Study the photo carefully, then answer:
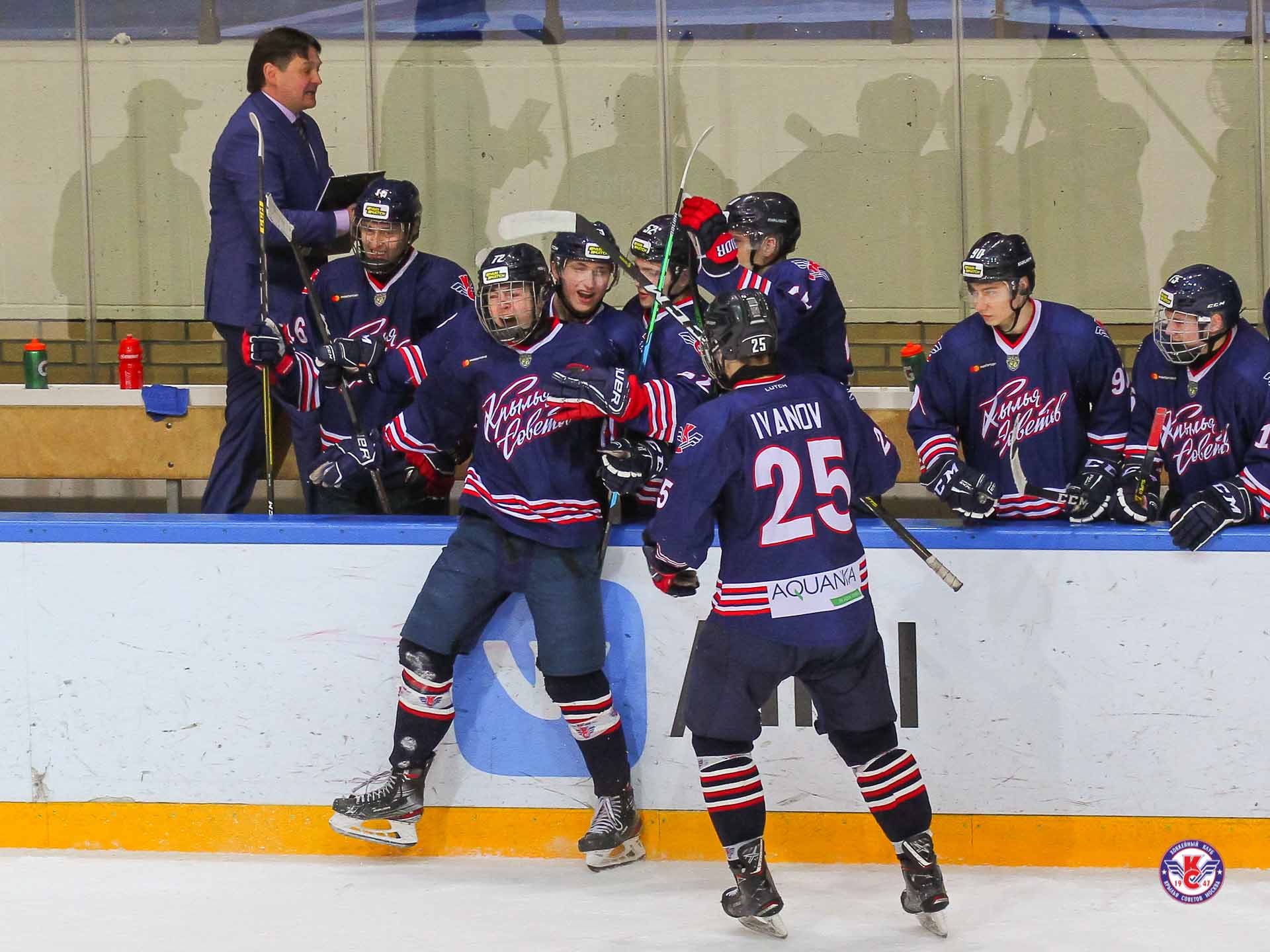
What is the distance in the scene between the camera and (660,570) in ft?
9.47

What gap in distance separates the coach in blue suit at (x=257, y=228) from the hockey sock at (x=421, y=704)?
33.2 inches

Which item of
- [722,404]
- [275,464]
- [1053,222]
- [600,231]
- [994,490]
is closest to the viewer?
[722,404]

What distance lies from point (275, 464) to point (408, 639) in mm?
1118

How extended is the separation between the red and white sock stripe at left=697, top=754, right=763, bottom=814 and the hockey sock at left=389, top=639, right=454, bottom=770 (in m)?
0.65

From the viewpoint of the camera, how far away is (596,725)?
3.26 meters

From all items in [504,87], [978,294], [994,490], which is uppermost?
[504,87]

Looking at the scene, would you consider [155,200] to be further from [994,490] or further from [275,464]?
[994,490]

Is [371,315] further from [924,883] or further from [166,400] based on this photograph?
[924,883]

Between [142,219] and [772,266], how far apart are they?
3.04m

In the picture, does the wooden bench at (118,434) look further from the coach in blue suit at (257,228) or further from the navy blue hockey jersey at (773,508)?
the navy blue hockey jersey at (773,508)

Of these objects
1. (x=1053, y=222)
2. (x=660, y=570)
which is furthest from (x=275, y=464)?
(x=1053, y=222)
